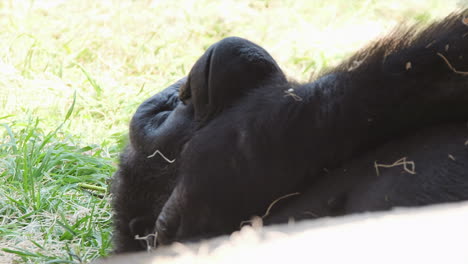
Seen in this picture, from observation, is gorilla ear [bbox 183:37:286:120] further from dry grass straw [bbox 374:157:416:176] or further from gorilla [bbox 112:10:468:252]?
dry grass straw [bbox 374:157:416:176]

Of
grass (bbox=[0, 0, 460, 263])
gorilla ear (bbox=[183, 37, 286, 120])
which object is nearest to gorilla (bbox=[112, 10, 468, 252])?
gorilla ear (bbox=[183, 37, 286, 120])

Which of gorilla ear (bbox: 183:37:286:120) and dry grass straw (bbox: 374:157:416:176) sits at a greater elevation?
gorilla ear (bbox: 183:37:286:120)

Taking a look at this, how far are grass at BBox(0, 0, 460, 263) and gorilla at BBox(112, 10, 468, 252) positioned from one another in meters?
0.51

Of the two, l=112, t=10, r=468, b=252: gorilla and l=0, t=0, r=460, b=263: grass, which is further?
l=0, t=0, r=460, b=263: grass

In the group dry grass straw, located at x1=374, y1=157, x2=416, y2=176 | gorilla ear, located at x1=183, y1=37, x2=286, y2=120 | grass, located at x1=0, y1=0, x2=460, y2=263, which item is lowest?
grass, located at x1=0, y1=0, x2=460, y2=263

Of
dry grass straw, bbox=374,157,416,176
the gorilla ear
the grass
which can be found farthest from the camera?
the grass

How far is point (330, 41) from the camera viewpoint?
4.05 m

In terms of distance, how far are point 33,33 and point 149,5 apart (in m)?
0.83

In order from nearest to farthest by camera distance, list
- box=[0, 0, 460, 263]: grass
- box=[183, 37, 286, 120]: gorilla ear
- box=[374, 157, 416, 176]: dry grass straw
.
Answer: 1. box=[374, 157, 416, 176]: dry grass straw
2. box=[183, 37, 286, 120]: gorilla ear
3. box=[0, 0, 460, 263]: grass

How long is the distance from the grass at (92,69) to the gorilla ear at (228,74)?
0.47 metres

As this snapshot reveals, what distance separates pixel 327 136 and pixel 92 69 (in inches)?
103

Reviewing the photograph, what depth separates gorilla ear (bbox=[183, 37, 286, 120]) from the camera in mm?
1609

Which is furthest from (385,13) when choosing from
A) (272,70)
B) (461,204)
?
(461,204)

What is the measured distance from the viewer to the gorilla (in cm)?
141
